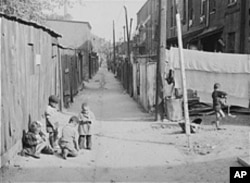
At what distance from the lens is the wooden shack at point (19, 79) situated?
20.7 feet

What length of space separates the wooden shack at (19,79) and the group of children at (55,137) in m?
0.24

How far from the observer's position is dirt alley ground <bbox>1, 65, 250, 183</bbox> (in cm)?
630

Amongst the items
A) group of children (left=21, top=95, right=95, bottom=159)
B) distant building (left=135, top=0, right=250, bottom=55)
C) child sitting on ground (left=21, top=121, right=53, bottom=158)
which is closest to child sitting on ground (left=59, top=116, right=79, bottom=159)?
group of children (left=21, top=95, right=95, bottom=159)

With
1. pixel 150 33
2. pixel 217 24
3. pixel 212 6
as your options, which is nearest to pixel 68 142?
pixel 217 24

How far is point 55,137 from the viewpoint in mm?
8016

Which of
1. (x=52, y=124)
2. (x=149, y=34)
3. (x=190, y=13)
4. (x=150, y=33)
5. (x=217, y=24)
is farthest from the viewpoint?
(x=149, y=34)

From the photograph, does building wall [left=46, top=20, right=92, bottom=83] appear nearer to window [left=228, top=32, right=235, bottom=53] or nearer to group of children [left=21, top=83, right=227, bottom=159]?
window [left=228, top=32, right=235, bottom=53]

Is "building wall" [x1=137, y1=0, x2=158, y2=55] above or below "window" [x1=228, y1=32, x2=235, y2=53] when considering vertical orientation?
above

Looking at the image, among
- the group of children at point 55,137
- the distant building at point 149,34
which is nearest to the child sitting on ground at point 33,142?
the group of children at point 55,137

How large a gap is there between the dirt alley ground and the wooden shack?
62 centimetres

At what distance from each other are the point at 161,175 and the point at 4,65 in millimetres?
3194

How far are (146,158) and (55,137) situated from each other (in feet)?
6.50

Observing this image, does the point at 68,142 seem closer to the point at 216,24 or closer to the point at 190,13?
the point at 216,24

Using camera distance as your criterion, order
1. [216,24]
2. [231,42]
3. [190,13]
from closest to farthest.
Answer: [231,42], [216,24], [190,13]
